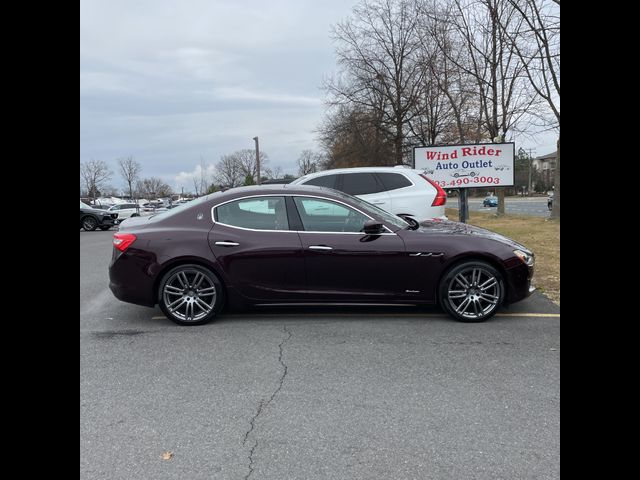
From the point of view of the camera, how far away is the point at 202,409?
342 centimetres

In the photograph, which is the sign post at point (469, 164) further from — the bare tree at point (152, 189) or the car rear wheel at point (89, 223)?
the bare tree at point (152, 189)

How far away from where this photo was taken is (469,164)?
1428 centimetres

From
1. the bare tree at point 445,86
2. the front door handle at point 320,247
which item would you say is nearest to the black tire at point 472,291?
the front door handle at point 320,247

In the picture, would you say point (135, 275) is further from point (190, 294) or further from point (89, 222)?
point (89, 222)

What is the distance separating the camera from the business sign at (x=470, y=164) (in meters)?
14.1

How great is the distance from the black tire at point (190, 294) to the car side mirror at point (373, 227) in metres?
1.71

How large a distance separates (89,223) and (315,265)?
22.5 meters

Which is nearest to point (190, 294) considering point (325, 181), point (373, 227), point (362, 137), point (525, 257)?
point (373, 227)

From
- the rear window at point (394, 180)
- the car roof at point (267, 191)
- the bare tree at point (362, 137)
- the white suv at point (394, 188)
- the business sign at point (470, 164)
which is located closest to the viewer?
the car roof at point (267, 191)

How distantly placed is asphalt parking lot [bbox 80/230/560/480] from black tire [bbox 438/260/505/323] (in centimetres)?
14

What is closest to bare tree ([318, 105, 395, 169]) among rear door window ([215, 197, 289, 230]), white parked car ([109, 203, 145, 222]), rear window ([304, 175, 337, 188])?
white parked car ([109, 203, 145, 222])
